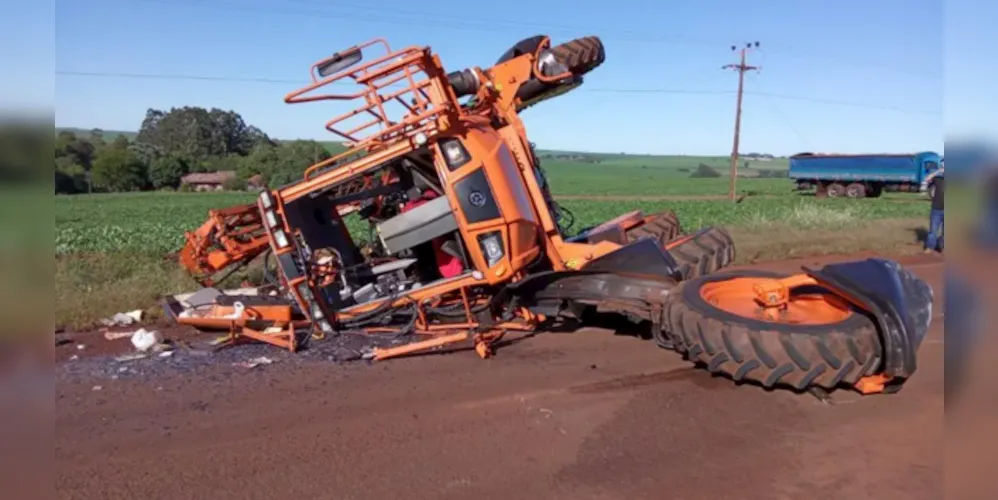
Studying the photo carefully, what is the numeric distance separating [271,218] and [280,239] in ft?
0.68

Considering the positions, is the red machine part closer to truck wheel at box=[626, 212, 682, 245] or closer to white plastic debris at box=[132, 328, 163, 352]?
truck wheel at box=[626, 212, 682, 245]

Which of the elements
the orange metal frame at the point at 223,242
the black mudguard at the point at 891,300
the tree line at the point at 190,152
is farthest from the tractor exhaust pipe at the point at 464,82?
the tree line at the point at 190,152

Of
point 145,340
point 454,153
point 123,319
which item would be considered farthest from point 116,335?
point 454,153

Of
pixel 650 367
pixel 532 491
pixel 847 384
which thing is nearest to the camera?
pixel 532 491

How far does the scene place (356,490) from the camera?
3805 millimetres

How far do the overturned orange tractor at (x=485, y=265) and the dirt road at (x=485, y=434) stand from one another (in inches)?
12.2

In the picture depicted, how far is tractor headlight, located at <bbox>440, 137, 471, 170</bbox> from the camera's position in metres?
6.74

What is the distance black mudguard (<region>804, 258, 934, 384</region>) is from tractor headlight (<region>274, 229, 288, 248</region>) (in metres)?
4.34

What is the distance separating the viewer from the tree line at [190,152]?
4216 centimetres

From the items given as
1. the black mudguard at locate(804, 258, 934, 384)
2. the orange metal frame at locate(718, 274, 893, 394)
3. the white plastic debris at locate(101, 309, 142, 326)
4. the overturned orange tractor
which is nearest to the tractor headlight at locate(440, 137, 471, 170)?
the overturned orange tractor

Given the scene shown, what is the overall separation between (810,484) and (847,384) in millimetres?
1386

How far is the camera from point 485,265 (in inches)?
266
